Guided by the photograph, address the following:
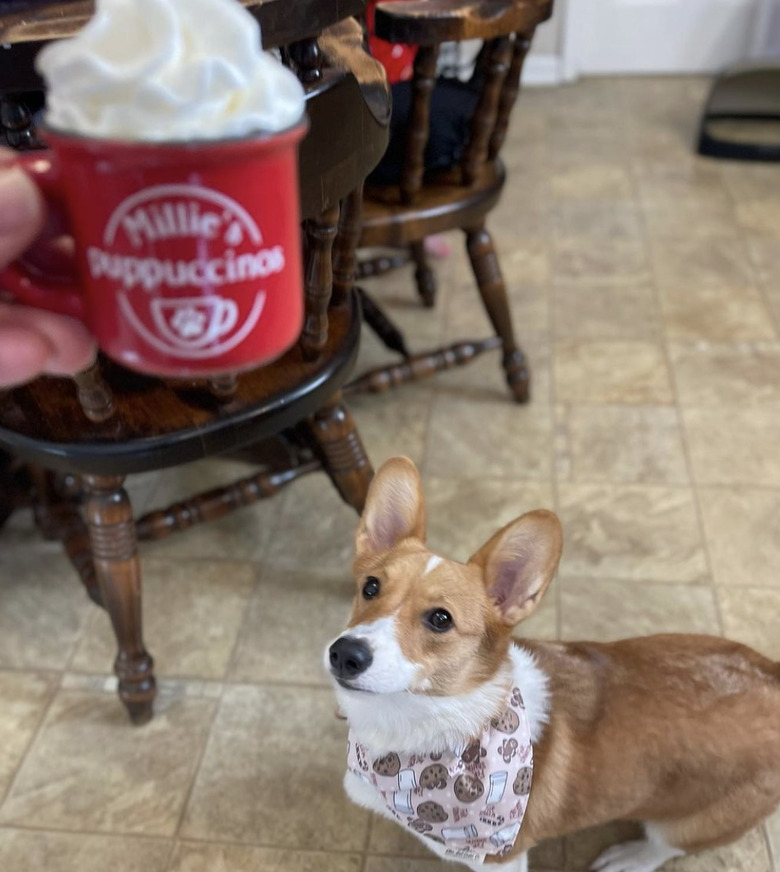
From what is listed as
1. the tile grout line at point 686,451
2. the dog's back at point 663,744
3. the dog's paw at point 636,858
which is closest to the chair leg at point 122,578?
the dog's back at point 663,744

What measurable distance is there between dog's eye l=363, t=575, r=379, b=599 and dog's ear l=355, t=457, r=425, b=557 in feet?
0.21

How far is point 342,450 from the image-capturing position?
134cm

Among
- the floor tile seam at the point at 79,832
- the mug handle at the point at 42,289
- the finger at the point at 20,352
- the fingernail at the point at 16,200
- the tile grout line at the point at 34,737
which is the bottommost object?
the tile grout line at the point at 34,737

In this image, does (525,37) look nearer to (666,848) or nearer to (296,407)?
(296,407)

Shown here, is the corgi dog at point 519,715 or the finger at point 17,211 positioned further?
the corgi dog at point 519,715

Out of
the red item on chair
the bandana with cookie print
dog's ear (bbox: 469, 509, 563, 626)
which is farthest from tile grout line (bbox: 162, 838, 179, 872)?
the red item on chair

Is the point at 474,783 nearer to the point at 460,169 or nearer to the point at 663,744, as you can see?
the point at 663,744

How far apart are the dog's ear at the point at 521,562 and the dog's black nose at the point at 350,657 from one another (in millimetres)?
172

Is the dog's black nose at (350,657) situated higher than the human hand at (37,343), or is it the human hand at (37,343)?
the human hand at (37,343)

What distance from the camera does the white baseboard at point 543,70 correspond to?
11.8ft

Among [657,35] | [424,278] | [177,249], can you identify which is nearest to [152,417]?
[177,249]

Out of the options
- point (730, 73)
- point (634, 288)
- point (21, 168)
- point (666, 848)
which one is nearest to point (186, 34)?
point (21, 168)

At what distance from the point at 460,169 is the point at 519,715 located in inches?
39.5

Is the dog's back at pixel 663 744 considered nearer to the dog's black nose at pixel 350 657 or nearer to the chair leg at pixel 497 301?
the dog's black nose at pixel 350 657
